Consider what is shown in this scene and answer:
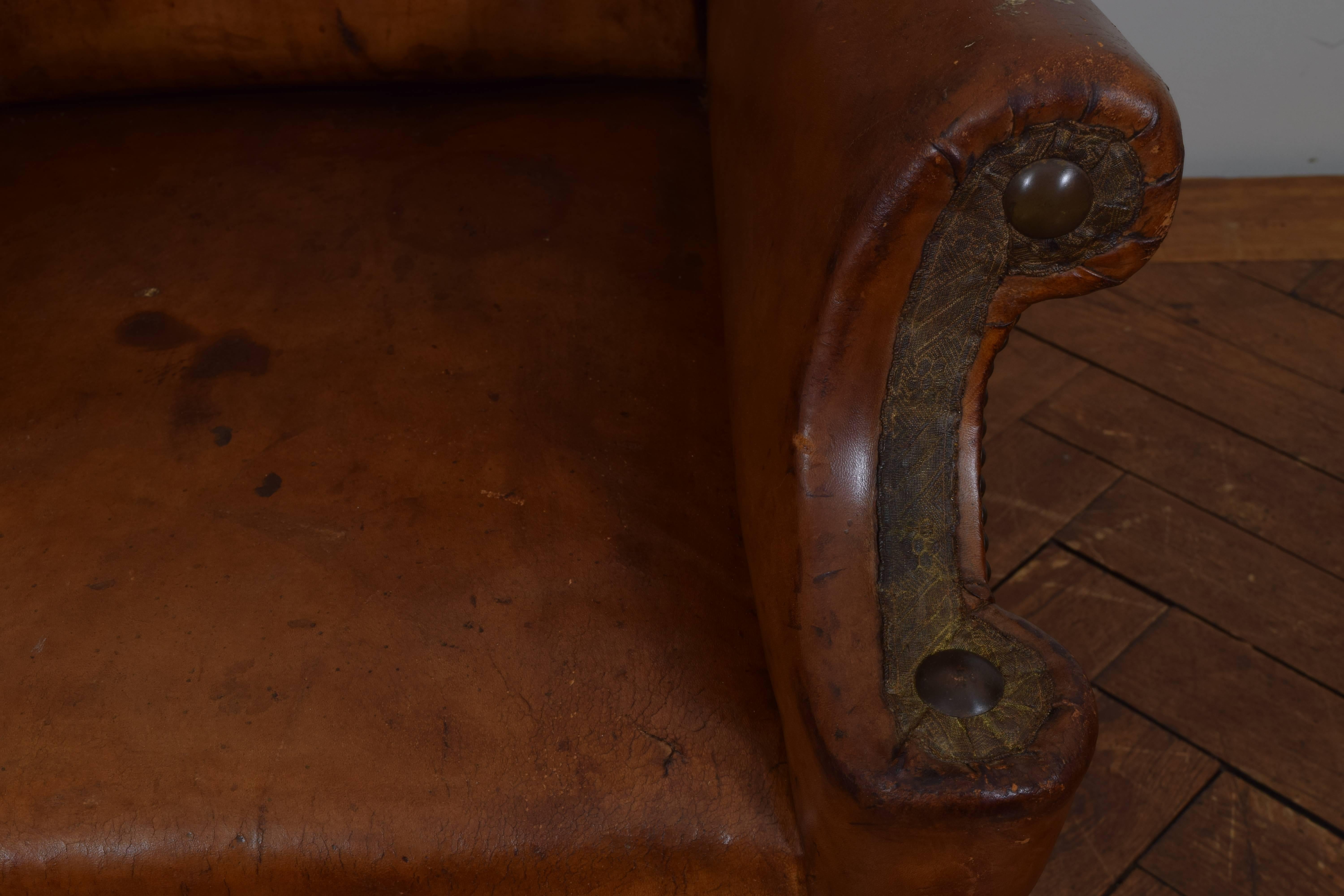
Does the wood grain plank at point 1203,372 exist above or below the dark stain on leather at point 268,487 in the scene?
below

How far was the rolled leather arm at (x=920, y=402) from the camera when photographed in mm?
460

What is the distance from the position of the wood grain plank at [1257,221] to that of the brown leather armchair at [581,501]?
1.14 meters

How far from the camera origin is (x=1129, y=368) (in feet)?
4.88

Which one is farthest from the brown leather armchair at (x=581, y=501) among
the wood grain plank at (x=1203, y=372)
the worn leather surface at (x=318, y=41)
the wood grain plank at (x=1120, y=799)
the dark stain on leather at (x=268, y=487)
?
the wood grain plank at (x=1203, y=372)

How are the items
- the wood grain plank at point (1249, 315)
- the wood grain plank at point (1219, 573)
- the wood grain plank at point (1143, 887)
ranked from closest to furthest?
the wood grain plank at point (1143, 887) < the wood grain plank at point (1219, 573) < the wood grain plank at point (1249, 315)

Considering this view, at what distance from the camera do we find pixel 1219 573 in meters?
1.25

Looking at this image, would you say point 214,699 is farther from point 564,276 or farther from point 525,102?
point 525,102

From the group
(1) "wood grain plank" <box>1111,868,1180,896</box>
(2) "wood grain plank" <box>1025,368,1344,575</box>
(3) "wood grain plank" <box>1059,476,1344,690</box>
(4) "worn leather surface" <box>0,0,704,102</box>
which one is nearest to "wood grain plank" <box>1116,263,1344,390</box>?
(2) "wood grain plank" <box>1025,368,1344,575</box>

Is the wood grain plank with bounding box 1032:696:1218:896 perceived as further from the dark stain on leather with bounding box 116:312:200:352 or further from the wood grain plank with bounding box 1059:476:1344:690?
the dark stain on leather with bounding box 116:312:200:352

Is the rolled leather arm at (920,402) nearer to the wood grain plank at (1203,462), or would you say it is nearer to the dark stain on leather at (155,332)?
the dark stain on leather at (155,332)

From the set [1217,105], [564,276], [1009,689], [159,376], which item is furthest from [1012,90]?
[1217,105]

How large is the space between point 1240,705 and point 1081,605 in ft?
0.58

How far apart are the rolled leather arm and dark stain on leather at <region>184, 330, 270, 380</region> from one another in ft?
1.10

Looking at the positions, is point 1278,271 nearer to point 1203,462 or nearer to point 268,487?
point 1203,462
